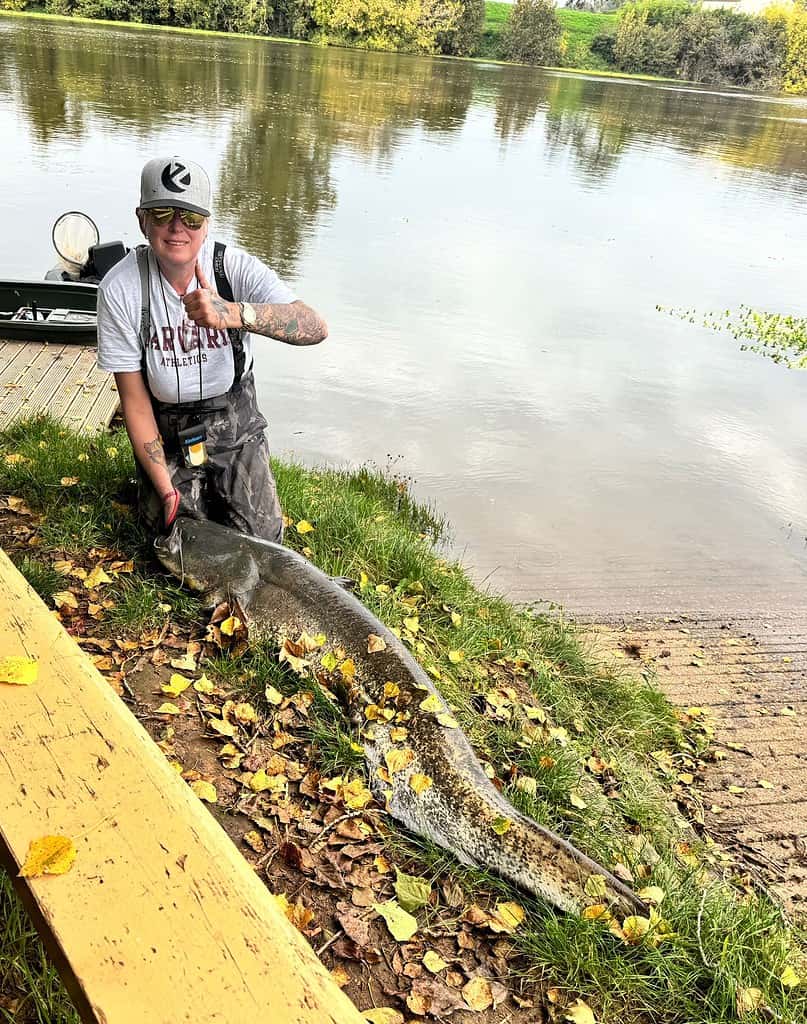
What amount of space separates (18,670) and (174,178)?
2.47m

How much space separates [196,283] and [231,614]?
5.58 ft

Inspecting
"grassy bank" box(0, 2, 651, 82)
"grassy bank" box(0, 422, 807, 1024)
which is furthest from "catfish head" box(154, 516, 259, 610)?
"grassy bank" box(0, 2, 651, 82)

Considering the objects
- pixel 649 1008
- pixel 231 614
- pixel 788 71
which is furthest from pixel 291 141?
pixel 788 71

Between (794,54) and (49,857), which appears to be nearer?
(49,857)

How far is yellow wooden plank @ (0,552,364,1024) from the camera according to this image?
139 cm

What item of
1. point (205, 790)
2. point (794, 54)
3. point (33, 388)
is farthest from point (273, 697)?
point (794, 54)

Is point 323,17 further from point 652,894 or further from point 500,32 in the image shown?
point 652,894

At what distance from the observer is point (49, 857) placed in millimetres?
1550

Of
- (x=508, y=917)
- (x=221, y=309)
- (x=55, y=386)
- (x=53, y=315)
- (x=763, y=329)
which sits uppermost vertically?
(x=221, y=309)

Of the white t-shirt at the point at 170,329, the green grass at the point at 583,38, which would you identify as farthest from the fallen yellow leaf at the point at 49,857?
the green grass at the point at 583,38

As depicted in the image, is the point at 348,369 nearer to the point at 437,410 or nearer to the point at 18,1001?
the point at 437,410

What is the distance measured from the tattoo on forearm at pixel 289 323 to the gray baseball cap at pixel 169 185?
1.83ft

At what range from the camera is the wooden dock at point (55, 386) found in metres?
6.58

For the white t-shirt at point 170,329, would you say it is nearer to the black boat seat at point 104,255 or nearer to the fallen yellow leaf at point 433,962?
the fallen yellow leaf at point 433,962
